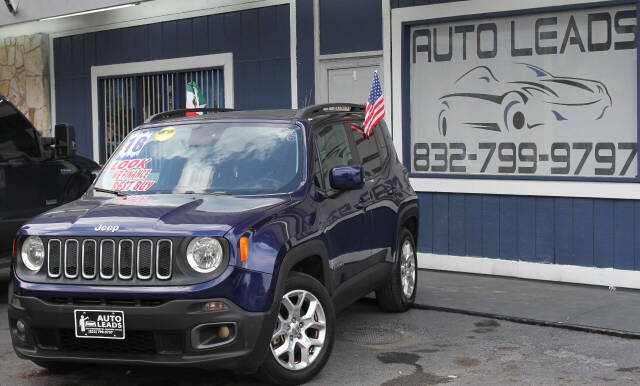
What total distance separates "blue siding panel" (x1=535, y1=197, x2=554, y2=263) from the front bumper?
17.5 ft

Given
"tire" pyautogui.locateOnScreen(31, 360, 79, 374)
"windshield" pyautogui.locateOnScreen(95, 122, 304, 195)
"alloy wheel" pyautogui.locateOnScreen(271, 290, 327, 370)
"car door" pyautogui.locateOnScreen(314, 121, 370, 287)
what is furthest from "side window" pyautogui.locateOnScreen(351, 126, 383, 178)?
"tire" pyautogui.locateOnScreen(31, 360, 79, 374)

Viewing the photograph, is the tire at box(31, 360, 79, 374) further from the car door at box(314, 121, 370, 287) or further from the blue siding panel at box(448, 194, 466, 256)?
the blue siding panel at box(448, 194, 466, 256)

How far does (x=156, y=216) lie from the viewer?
582cm

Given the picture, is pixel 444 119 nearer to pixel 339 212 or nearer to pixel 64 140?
pixel 64 140

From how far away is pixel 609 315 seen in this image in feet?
27.2

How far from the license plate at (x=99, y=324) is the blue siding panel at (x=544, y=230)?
19.7ft

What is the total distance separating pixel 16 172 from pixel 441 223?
4925 millimetres

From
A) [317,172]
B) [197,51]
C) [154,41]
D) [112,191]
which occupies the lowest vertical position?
[112,191]

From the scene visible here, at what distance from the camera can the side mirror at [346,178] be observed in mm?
6660

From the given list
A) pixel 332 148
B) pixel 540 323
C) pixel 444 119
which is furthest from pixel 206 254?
pixel 444 119

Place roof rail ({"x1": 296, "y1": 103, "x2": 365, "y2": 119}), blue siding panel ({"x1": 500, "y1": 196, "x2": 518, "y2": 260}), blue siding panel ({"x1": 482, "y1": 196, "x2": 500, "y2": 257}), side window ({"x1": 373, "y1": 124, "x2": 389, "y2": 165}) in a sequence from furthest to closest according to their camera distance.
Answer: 1. blue siding panel ({"x1": 482, "y1": 196, "x2": 500, "y2": 257})
2. blue siding panel ({"x1": 500, "y1": 196, "x2": 518, "y2": 260})
3. side window ({"x1": 373, "y1": 124, "x2": 389, "y2": 165})
4. roof rail ({"x1": 296, "y1": 103, "x2": 365, "y2": 119})

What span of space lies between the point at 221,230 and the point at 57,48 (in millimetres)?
11644

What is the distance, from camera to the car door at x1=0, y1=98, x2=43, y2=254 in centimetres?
935

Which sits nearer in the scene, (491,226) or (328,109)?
(328,109)
